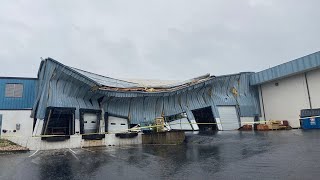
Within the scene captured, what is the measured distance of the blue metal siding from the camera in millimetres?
26906

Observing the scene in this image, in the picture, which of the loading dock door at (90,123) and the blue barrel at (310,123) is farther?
the blue barrel at (310,123)

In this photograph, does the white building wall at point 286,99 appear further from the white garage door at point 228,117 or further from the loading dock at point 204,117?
the loading dock at point 204,117

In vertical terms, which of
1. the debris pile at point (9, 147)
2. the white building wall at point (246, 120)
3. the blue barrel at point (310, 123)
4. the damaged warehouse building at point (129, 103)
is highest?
the damaged warehouse building at point (129, 103)

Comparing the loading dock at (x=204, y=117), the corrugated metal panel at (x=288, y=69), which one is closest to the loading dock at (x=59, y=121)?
the loading dock at (x=204, y=117)

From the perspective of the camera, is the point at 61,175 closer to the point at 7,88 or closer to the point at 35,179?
the point at 35,179

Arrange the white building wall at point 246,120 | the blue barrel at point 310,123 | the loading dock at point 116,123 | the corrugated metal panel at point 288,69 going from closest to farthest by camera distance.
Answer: the blue barrel at point 310,123 < the loading dock at point 116,123 < the corrugated metal panel at point 288,69 < the white building wall at point 246,120

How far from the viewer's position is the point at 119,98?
97.8 ft

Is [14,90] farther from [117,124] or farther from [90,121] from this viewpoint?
[117,124]

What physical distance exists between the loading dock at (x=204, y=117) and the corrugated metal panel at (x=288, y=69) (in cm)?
860

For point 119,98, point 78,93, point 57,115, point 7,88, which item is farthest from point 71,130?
point 7,88

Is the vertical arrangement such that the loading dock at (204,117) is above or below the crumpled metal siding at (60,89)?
below

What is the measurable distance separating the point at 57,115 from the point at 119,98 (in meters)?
6.90

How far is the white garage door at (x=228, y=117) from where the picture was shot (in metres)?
35.7

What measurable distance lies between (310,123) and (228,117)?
34.8 feet
